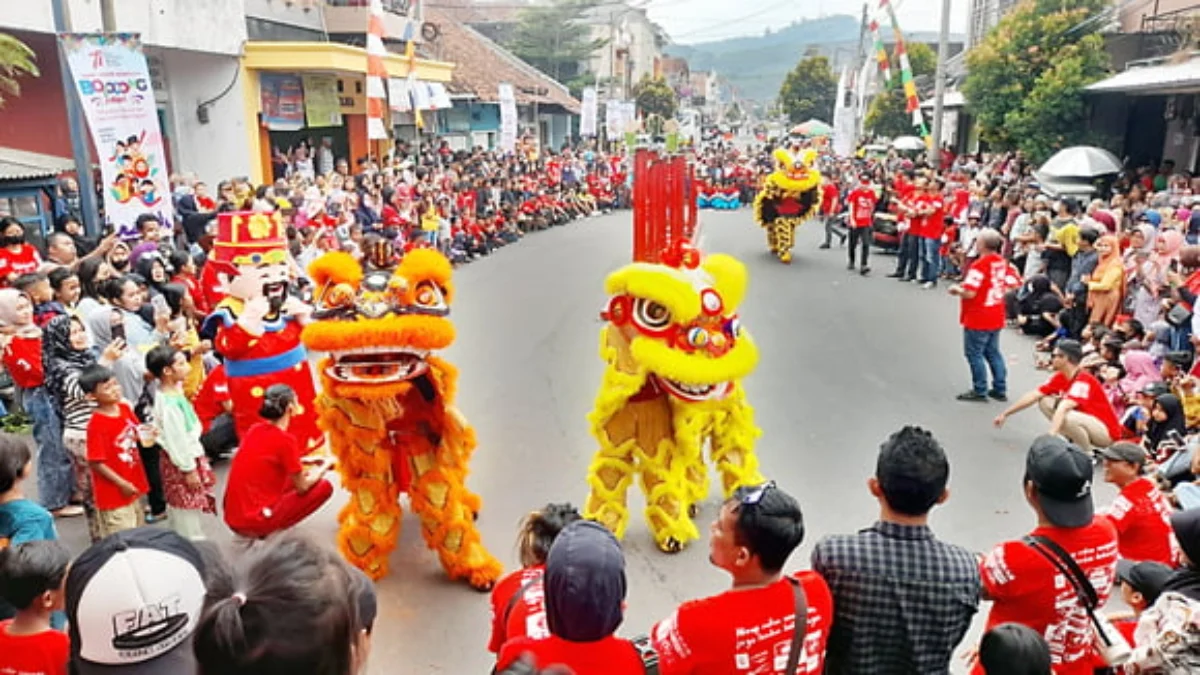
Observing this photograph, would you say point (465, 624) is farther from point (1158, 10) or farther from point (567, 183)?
point (567, 183)

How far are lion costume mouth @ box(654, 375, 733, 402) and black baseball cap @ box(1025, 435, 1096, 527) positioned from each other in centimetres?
229

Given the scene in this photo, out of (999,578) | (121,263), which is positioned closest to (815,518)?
(999,578)

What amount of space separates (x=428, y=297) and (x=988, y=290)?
206 inches

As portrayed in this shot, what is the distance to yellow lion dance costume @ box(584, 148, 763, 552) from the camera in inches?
193

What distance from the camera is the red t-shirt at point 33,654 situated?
252 cm

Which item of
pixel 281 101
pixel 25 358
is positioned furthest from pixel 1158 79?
pixel 281 101

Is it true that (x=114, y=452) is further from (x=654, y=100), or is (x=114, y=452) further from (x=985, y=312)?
(x=654, y=100)

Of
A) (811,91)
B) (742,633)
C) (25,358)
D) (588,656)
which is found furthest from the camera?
(811,91)

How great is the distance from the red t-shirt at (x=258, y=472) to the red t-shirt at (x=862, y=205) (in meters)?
11.6

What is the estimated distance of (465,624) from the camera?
178 inches

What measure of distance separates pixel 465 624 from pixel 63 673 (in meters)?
2.20

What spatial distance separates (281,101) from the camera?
17203 mm

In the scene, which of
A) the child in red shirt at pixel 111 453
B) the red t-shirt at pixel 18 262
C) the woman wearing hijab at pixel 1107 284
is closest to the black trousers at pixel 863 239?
the woman wearing hijab at pixel 1107 284

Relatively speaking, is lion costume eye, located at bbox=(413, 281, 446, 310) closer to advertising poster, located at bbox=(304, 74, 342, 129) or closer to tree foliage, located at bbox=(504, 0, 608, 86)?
advertising poster, located at bbox=(304, 74, 342, 129)
